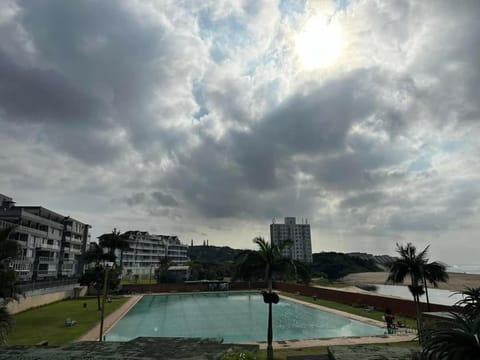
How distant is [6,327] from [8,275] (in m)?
2.34

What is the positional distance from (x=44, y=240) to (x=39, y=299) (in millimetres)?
26297

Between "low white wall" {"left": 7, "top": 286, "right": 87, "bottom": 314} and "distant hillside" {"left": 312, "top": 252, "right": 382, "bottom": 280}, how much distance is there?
3381 inches

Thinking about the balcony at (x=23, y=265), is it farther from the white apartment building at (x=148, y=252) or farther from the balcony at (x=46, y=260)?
the white apartment building at (x=148, y=252)

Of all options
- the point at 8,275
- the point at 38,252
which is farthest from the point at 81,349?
the point at 38,252

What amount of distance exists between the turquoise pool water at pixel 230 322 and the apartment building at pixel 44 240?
23.2m

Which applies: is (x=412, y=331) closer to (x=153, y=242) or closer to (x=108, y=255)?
(x=108, y=255)

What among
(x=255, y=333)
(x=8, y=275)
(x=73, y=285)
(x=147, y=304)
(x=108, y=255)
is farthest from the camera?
(x=73, y=285)

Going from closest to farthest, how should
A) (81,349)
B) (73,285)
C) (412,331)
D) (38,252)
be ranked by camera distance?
(81,349) → (412,331) → (73,285) → (38,252)

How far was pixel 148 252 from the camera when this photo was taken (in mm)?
124875

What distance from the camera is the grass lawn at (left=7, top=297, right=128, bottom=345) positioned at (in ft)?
73.1

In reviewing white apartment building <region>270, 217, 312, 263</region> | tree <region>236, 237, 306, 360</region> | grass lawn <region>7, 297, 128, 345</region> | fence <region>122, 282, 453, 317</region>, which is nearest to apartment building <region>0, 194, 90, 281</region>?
grass lawn <region>7, 297, 128, 345</region>

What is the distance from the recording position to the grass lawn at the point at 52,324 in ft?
73.1

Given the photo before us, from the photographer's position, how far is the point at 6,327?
523 inches

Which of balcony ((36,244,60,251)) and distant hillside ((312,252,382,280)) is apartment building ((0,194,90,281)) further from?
distant hillside ((312,252,382,280))
